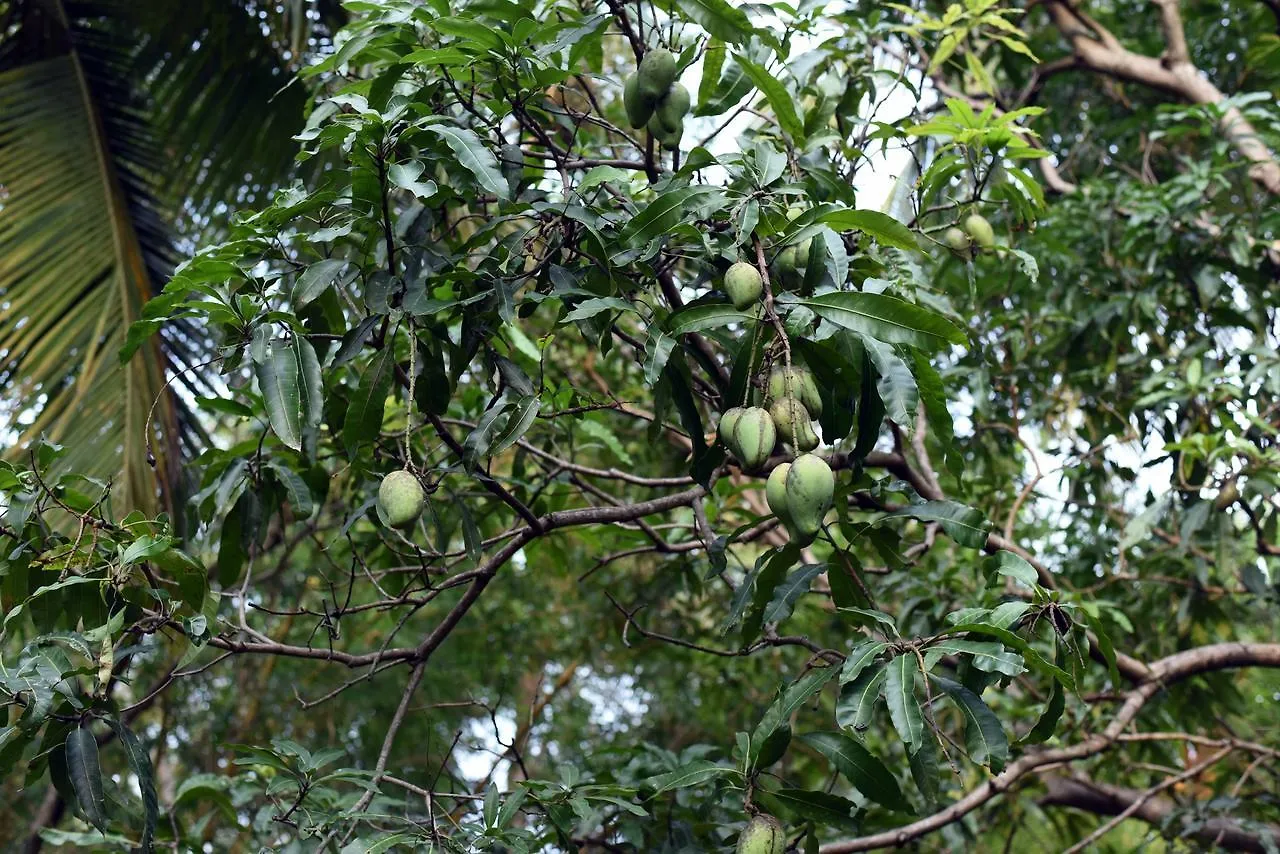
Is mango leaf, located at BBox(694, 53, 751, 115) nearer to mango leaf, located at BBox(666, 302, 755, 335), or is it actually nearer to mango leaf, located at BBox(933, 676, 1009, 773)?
mango leaf, located at BBox(666, 302, 755, 335)

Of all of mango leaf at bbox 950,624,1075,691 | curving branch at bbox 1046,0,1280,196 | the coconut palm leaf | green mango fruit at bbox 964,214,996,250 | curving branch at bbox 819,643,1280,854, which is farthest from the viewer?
curving branch at bbox 1046,0,1280,196

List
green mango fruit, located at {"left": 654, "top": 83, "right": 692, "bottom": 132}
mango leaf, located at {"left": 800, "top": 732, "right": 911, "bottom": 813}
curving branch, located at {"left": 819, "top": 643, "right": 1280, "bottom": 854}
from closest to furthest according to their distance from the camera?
mango leaf, located at {"left": 800, "top": 732, "right": 911, "bottom": 813} < green mango fruit, located at {"left": 654, "top": 83, "right": 692, "bottom": 132} < curving branch, located at {"left": 819, "top": 643, "right": 1280, "bottom": 854}

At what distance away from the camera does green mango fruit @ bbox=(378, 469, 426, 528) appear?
5.65 feet

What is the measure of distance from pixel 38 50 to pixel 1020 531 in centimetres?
396

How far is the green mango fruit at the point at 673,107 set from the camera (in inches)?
73.6

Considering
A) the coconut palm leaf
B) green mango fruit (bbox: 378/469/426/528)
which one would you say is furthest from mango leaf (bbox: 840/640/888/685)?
the coconut palm leaf

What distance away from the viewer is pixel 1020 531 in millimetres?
4297

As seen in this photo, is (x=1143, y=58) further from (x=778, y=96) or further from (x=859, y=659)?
(x=859, y=659)

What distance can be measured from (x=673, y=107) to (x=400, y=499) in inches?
29.0

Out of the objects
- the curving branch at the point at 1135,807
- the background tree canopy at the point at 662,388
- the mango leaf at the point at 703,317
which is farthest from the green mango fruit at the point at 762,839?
the curving branch at the point at 1135,807

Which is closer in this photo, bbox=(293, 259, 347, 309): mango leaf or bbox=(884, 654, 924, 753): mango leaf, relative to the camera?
bbox=(884, 654, 924, 753): mango leaf

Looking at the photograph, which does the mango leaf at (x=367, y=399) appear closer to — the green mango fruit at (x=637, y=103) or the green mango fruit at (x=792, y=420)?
the green mango fruit at (x=637, y=103)

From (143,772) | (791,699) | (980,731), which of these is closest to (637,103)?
(791,699)

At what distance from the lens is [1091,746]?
2.78m
